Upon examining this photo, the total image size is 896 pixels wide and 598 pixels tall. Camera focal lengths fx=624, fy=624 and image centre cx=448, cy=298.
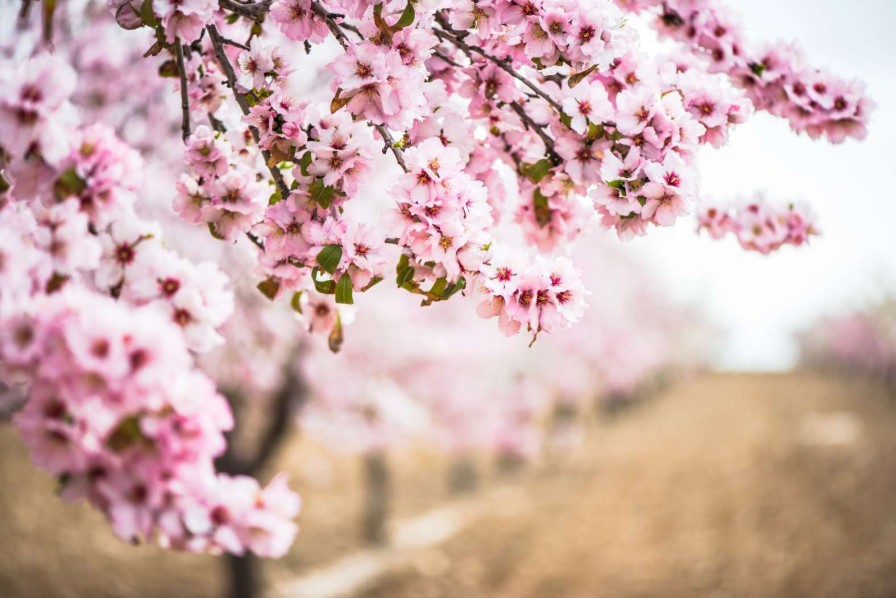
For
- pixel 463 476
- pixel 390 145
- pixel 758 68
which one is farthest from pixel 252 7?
pixel 463 476

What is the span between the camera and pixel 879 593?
8430mm

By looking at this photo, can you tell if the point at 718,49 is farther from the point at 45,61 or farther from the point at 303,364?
the point at 303,364

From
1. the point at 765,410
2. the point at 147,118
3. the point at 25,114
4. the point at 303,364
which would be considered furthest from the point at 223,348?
the point at 765,410

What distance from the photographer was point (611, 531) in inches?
440

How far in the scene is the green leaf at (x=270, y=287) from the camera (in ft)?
6.89

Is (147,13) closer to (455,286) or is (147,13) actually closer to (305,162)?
(305,162)

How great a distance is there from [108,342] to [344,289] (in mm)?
683

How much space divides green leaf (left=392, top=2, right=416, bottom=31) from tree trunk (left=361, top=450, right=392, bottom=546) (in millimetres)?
→ 10859

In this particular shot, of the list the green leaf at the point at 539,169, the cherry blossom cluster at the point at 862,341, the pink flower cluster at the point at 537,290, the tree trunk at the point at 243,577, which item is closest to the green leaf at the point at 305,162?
the pink flower cluster at the point at 537,290

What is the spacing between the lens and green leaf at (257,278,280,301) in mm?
2100

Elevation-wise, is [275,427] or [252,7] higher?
[275,427]

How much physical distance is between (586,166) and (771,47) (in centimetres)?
115

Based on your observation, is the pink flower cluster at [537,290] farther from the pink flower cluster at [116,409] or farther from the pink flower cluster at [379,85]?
the pink flower cluster at [116,409]

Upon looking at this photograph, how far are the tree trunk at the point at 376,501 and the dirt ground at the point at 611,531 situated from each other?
46cm
